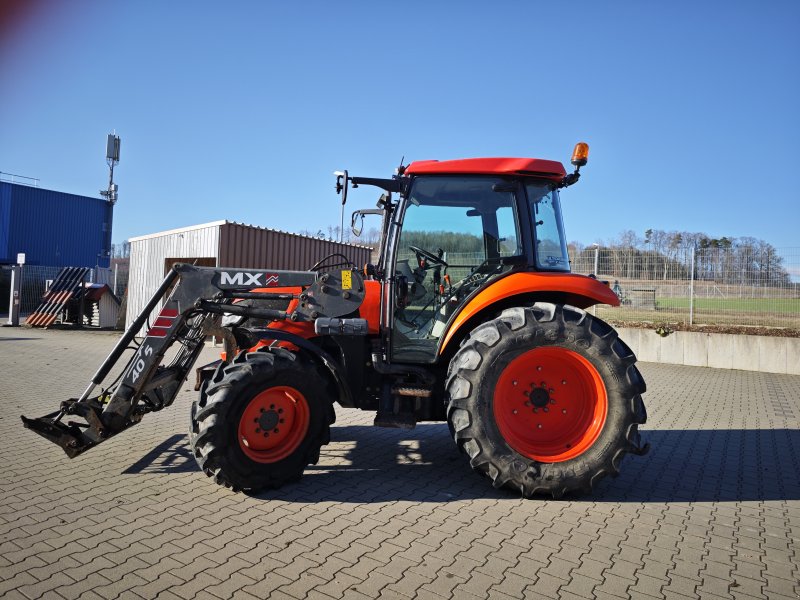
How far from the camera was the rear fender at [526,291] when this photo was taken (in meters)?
4.36

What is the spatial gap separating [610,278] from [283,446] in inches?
463

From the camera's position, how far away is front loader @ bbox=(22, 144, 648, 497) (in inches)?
161

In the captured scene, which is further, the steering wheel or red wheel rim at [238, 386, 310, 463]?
the steering wheel

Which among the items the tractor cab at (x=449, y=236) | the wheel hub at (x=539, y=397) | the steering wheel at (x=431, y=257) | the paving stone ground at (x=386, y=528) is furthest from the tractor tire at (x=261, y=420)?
the wheel hub at (x=539, y=397)

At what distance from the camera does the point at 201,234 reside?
1470cm

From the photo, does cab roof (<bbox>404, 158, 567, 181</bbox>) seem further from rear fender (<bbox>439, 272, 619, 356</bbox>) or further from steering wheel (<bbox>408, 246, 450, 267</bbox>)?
rear fender (<bbox>439, 272, 619, 356</bbox>)

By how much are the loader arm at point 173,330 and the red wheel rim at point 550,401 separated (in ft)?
4.89

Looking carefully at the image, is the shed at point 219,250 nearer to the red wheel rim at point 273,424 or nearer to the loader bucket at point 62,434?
the loader bucket at point 62,434

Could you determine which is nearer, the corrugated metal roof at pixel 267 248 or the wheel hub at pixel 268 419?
the wheel hub at pixel 268 419

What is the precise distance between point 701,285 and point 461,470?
34.2 feet

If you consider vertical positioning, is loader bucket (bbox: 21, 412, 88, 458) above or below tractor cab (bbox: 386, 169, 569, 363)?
below

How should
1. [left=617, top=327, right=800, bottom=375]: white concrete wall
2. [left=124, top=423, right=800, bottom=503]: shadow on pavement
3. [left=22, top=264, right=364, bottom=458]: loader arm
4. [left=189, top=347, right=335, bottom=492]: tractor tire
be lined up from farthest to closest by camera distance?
[left=617, top=327, right=800, bottom=375]: white concrete wall → [left=124, top=423, right=800, bottom=503]: shadow on pavement → [left=22, top=264, right=364, bottom=458]: loader arm → [left=189, top=347, right=335, bottom=492]: tractor tire

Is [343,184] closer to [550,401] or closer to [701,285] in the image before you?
[550,401]

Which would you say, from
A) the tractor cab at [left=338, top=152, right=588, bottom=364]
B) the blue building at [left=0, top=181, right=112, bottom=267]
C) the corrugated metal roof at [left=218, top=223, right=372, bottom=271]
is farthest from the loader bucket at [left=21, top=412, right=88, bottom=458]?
the blue building at [left=0, top=181, right=112, bottom=267]
